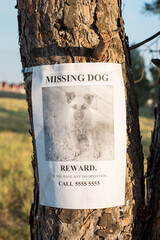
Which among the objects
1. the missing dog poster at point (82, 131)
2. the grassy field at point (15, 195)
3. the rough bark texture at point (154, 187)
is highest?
the missing dog poster at point (82, 131)

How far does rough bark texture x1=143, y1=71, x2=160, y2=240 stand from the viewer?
1.23m

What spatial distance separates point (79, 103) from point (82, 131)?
0.35ft

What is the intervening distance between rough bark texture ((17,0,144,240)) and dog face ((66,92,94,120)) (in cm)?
14

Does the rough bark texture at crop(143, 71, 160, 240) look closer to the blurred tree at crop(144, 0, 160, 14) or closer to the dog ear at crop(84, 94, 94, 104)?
the dog ear at crop(84, 94, 94, 104)

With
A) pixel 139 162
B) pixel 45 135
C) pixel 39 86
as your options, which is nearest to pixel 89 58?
pixel 39 86

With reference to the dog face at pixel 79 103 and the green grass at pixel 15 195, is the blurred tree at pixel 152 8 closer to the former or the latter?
the green grass at pixel 15 195

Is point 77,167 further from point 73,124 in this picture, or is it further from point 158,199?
point 158,199

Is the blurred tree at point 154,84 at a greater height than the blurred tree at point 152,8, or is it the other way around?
the blurred tree at point 152,8

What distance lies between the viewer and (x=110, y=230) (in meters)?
1.14

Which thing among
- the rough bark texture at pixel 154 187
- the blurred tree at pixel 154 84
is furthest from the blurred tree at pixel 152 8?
the rough bark texture at pixel 154 187

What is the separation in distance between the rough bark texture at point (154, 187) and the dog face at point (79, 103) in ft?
1.60

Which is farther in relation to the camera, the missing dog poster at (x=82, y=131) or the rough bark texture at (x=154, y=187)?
the rough bark texture at (x=154, y=187)

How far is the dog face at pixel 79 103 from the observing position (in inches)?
42.5

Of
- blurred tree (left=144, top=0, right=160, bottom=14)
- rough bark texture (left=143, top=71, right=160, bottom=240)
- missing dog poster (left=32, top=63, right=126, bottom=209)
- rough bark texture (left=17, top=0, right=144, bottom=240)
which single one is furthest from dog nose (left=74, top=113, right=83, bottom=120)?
blurred tree (left=144, top=0, right=160, bottom=14)
